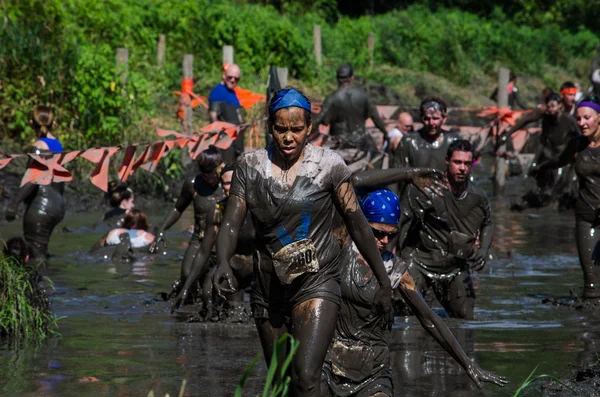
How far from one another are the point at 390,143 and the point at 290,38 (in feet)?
43.2

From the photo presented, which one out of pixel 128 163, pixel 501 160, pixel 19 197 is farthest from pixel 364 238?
pixel 501 160

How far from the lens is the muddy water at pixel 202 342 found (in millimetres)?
8414

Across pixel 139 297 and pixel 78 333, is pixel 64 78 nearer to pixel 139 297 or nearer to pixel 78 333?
pixel 139 297

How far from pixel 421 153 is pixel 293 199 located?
553 centimetres

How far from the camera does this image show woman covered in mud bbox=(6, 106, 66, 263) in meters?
13.7

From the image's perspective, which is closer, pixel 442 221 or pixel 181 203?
pixel 442 221

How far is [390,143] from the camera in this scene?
19.1 m

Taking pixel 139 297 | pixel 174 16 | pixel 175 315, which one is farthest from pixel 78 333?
pixel 174 16

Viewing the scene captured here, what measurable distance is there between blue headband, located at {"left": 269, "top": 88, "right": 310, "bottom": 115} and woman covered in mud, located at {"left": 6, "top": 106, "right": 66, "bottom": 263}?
7.69 meters

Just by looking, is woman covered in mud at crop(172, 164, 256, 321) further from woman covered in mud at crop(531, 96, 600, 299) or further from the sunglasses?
the sunglasses

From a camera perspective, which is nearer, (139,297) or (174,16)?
(139,297)

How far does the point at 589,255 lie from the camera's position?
11695 millimetres

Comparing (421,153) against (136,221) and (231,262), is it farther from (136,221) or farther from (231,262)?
(136,221)

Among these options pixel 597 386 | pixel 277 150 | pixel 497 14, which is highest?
pixel 277 150
